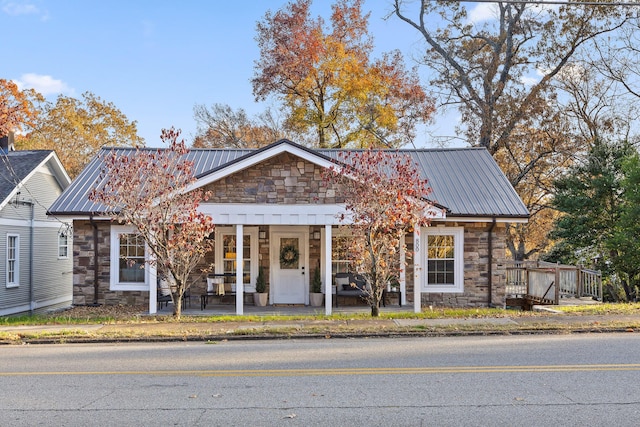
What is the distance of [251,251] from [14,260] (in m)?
8.52

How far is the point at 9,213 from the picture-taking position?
21.0 metres

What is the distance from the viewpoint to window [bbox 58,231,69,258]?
25.1 meters

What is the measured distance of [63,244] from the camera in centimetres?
2572

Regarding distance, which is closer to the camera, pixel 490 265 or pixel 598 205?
pixel 490 265

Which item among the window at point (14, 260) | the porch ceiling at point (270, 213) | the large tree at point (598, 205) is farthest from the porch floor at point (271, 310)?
the large tree at point (598, 205)

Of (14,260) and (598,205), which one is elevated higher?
(598,205)

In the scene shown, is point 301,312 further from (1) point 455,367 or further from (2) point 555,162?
(2) point 555,162

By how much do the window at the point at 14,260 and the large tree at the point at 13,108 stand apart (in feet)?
11.7

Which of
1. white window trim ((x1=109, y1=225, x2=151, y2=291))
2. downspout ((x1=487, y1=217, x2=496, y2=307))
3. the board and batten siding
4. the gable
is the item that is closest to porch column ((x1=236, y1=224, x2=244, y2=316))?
the gable

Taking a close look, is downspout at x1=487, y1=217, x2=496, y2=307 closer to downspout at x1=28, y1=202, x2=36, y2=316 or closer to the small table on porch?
the small table on porch

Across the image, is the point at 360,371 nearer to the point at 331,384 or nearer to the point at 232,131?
A: the point at 331,384

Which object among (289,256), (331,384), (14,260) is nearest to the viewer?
(331,384)

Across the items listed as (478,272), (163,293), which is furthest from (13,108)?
(478,272)

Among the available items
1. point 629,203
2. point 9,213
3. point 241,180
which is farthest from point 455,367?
point 9,213
